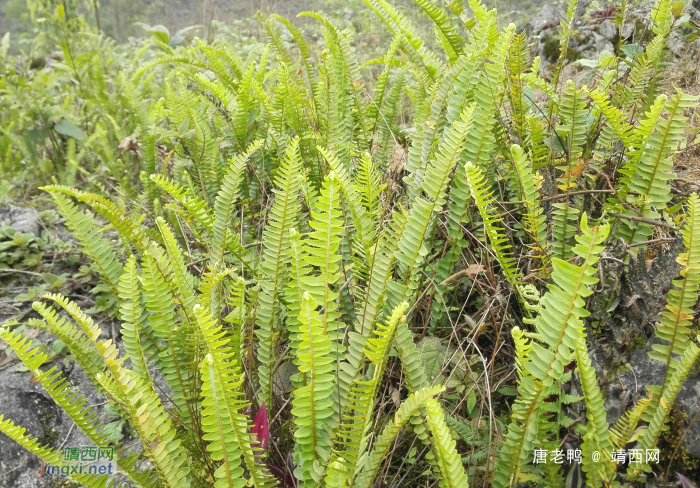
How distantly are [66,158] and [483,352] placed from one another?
3.29 m

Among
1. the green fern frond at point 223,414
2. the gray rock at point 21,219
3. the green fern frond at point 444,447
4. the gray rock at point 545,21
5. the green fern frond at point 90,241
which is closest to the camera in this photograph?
the green fern frond at point 444,447

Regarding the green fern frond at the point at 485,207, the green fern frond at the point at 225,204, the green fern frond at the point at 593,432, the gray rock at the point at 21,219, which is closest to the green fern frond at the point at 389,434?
the green fern frond at the point at 593,432

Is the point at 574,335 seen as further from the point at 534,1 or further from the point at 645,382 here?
the point at 534,1

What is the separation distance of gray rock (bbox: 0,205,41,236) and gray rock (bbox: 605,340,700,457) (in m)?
2.75

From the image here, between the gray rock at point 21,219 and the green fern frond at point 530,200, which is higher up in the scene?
the green fern frond at point 530,200

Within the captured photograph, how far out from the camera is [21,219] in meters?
2.67

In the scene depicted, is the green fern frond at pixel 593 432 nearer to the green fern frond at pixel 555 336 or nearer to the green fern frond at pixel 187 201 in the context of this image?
the green fern frond at pixel 555 336

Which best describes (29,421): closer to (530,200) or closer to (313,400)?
(313,400)

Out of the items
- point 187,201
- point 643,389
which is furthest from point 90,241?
point 643,389

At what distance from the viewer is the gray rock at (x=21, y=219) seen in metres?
2.60

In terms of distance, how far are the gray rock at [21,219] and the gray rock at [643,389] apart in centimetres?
275

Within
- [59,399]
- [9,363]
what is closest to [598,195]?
[59,399]

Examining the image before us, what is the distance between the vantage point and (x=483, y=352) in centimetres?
155

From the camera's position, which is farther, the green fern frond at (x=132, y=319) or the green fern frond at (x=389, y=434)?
the green fern frond at (x=132, y=319)
